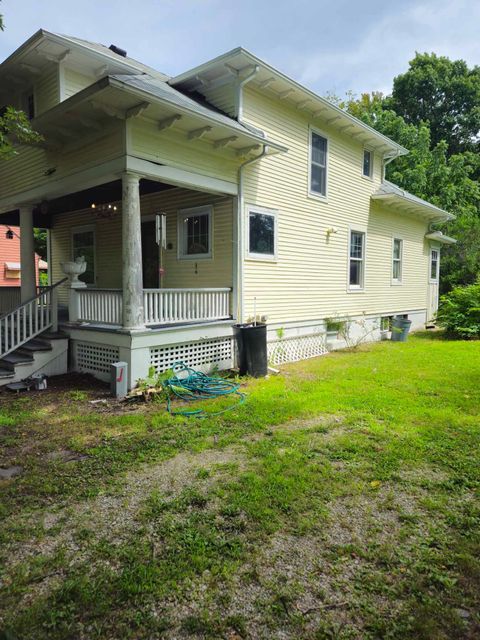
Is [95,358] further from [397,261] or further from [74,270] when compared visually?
[397,261]

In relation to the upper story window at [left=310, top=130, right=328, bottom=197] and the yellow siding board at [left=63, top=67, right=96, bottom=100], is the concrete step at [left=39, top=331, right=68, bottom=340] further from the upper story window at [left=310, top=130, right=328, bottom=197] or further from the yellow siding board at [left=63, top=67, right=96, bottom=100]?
the upper story window at [left=310, top=130, right=328, bottom=197]

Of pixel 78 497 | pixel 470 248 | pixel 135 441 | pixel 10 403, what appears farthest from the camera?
pixel 470 248

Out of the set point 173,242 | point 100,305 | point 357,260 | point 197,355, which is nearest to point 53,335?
point 100,305

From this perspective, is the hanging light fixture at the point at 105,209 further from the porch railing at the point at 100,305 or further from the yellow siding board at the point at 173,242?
the porch railing at the point at 100,305

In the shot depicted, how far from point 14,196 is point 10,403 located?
5143mm

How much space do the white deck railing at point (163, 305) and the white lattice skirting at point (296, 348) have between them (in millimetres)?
1641

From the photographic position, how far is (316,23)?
12141mm

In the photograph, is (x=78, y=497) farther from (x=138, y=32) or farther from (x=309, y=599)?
(x=138, y=32)

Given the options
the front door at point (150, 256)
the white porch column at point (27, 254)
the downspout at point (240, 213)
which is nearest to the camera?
the downspout at point (240, 213)

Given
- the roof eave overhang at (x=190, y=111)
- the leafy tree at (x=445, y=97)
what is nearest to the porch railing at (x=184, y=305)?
the roof eave overhang at (x=190, y=111)

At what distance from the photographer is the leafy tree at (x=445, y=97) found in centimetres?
2928

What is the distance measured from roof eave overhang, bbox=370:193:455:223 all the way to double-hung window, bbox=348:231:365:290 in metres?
1.33

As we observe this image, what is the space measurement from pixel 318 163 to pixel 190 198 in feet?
11.8

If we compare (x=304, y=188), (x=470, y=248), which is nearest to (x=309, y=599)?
(x=304, y=188)
